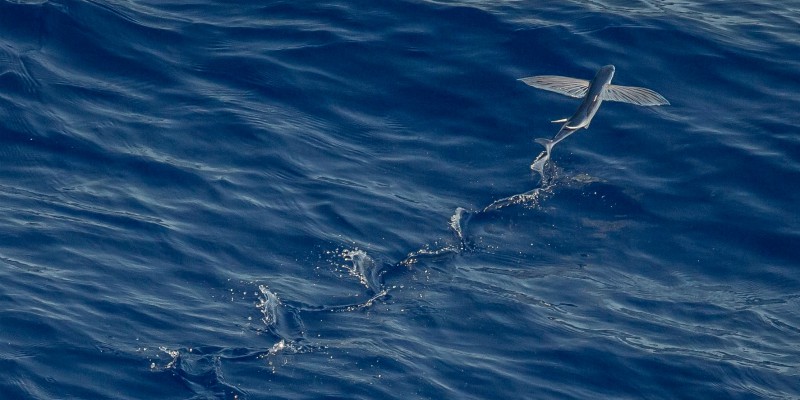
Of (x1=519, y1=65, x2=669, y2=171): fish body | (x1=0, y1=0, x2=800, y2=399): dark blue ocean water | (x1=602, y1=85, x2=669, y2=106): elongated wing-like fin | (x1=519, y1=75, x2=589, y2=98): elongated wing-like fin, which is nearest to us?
(x1=0, y1=0, x2=800, y2=399): dark blue ocean water

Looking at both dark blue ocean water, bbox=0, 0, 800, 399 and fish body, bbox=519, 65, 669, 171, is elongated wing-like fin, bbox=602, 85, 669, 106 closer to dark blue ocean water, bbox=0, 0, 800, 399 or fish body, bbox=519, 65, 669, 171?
fish body, bbox=519, 65, 669, 171

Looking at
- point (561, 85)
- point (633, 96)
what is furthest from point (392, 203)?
point (633, 96)

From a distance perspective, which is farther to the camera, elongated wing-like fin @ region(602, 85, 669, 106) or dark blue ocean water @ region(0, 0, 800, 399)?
elongated wing-like fin @ region(602, 85, 669, 106)

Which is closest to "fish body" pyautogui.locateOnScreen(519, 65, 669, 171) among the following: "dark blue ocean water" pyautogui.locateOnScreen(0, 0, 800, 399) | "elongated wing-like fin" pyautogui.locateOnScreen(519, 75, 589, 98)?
"elongated wing-like fin" pyautogui.locateOnScreen(519, 75, 589, 98)

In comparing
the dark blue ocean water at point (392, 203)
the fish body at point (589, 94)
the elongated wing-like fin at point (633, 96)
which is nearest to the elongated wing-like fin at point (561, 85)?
the fish body at point (589, 94)

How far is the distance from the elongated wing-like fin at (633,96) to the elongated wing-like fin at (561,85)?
234 millimetres

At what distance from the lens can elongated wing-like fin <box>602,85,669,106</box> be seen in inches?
408

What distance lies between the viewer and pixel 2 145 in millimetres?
10406

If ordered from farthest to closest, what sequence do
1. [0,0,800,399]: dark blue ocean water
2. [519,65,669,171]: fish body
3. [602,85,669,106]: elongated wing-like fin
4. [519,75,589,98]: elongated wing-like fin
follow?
[519,75,589,98]: elongated wing-like fin
[602,85,669,106]: elongated wing-like fin
[519,65,669,171]: fish body
[0,0,800,399]: dark blue ocean water

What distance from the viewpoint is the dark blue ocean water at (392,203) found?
27.3ft

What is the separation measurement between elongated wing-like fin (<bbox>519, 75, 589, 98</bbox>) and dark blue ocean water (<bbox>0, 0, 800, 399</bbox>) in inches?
35.7

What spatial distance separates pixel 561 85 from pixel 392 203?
1926mm

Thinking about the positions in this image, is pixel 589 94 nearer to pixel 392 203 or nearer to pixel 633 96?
pixel 633 96

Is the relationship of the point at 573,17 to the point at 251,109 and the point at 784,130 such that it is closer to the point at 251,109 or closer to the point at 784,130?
the point at 784,130
